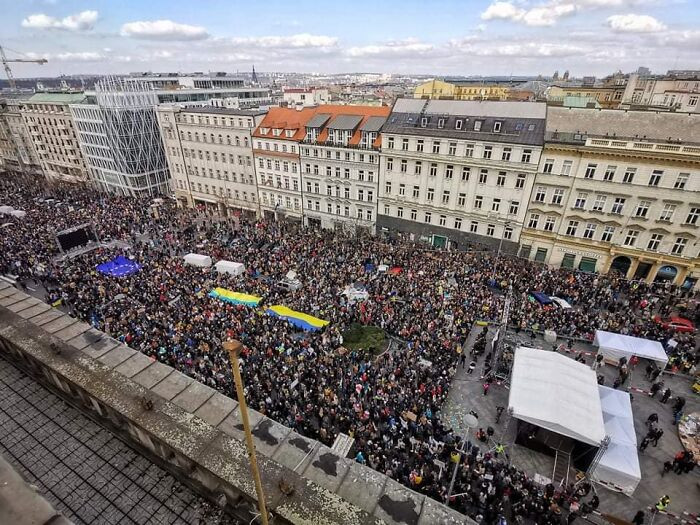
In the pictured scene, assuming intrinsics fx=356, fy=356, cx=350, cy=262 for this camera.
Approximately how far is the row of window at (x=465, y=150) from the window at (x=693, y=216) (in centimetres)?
1366

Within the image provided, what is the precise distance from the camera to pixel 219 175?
54.1 metres

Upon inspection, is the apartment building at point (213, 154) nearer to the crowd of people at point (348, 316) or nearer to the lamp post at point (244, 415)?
the crowd of people at point (348, 316)

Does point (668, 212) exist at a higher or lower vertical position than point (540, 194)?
lower

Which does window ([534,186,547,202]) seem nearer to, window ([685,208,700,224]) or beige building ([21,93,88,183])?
window ([685,208,700,224])

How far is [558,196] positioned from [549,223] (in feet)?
9.22

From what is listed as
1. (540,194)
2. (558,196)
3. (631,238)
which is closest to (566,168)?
(558,196)

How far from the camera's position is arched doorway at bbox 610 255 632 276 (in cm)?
Answer: 3469

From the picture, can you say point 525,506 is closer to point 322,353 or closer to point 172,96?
point 322,353

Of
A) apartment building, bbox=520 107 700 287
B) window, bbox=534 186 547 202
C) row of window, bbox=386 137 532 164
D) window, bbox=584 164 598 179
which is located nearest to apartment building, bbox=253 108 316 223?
row of window, bbox=386 137 532 164

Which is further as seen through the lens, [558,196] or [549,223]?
[549,223]

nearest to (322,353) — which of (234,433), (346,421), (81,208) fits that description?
(346,421)

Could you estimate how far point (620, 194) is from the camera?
32.6 metres

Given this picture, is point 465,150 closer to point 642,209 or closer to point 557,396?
point 642,209

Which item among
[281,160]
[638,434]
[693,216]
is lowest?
[638,434]
